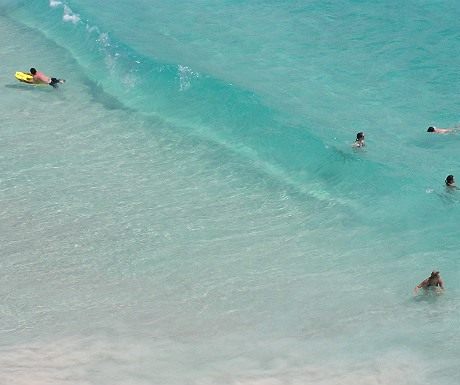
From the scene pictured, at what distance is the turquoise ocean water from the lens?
37.6 feet

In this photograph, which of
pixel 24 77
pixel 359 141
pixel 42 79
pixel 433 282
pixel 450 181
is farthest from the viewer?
pixel 24 77

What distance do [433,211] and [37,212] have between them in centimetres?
940

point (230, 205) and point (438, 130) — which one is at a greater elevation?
point (438, 130)

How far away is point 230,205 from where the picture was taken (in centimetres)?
1593

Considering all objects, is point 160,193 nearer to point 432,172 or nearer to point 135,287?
point 135,287

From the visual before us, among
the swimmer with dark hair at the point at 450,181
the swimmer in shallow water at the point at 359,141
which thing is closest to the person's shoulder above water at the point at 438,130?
the swimmer in shallow water at the point at 359,141

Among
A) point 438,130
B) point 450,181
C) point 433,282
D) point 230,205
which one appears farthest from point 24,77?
point 433,282

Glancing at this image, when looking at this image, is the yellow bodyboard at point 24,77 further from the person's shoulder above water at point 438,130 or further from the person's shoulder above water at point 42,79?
the person's shoulder above water at point 438,130

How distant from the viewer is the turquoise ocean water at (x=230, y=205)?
37.6 ft

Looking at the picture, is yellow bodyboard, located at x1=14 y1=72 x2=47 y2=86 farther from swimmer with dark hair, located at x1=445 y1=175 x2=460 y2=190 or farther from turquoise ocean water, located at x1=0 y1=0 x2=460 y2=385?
swimmer with dark hair, located at x1=445 y1=175 x2=460 y2=190

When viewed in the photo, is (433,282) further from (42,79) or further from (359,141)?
(42,79)

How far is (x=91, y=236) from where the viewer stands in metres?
14.6

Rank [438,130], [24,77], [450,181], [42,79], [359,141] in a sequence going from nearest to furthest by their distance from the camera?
1. [450,181]
2. [359,141]
3. [438,130]
4. [42,79]
5. [24,77]

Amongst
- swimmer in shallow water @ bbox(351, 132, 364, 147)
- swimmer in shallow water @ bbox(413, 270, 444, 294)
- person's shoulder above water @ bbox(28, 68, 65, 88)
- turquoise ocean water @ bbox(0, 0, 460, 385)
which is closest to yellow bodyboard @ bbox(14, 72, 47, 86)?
person's shoulder above water @ bbox(28, 68, 65, 88)
